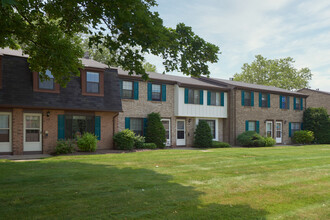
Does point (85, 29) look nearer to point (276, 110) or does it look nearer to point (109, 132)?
point (109, 132)

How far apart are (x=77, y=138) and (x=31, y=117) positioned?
268 centimetres

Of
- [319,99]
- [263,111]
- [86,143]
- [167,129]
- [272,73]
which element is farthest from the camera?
[272,73]

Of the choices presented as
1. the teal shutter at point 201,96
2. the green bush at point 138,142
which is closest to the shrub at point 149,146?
the green bush at point 138,142

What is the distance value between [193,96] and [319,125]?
14.8m

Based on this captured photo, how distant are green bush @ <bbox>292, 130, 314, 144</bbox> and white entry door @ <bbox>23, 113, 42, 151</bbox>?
76.0ft

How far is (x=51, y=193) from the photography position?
6.26m

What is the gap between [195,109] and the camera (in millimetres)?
22547

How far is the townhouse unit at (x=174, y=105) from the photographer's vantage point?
1948 centimetres

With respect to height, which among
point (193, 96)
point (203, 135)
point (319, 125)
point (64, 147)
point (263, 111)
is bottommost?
point (64, 147)

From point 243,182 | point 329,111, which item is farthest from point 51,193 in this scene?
point 329,111

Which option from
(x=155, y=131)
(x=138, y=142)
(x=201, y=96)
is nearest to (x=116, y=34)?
(x=138, y=142)

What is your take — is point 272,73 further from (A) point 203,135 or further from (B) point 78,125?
(B) point 78,125

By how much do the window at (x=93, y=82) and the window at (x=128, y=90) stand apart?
2.31 meters

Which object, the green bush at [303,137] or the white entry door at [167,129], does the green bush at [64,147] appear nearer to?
the white entry door at [167,129]
